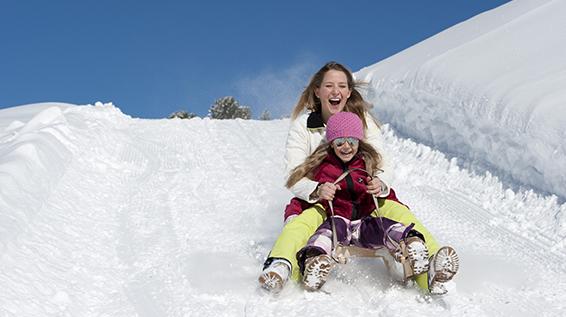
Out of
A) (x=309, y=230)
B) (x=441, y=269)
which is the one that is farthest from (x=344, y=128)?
(x=441, y=269)

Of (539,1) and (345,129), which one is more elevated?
(539,1)

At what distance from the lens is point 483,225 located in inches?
146

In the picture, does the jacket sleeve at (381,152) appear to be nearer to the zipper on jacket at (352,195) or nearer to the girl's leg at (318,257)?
the zipper on jacket at (352,195)

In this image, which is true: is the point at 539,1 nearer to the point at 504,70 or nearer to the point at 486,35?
the point at 486,35

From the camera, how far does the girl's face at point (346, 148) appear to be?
3010mm

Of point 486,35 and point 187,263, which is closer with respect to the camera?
point 187,263

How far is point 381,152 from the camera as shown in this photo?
10.7ft

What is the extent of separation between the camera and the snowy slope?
2.46 meters

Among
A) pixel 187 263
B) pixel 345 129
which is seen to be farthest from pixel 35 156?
pixel 345 129

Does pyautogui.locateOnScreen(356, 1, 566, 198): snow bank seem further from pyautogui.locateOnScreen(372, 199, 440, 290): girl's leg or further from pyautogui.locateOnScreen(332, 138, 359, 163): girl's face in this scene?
pyautogui.locateOnScreen(332, 138, 359, 163): girl's face

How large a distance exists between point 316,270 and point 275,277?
17 centimetres

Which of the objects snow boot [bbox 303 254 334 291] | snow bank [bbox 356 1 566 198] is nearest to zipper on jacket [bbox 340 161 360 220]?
snow boot [bbox 303 254 334 291]

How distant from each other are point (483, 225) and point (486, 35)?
3.93 m

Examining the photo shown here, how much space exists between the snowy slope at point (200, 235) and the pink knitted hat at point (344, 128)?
632mm
